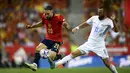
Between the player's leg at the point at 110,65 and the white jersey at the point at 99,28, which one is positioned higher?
the white jersey at the point at 99,28

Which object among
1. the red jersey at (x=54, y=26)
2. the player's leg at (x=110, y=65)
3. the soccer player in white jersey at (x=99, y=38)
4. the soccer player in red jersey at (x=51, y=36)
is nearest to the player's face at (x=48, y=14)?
the soccer player in red jersey at (x=51, y=36)

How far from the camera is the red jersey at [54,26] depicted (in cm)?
1521

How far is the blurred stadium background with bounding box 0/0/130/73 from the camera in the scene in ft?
75.4

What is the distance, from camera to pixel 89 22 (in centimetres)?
1457

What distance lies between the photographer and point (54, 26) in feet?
50.0

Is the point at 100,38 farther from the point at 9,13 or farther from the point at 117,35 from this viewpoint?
the point at 9,13

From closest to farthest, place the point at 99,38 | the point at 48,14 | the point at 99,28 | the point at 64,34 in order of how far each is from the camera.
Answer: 1. the point at 99,28
2. the point at 99,38
3. the point at 48,14
4. the point at 64,34

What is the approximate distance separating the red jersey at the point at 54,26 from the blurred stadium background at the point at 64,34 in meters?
6.95

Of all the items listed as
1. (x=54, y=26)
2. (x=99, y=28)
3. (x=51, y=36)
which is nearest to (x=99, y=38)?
(x=99, y=28)

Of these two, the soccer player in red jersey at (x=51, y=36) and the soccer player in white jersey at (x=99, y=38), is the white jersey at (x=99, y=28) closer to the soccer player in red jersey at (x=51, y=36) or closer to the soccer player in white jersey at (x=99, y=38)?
the soccer player in white jersey at (x=99, y=38)

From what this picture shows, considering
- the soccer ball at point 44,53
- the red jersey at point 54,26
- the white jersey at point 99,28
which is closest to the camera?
the white jersey at point 99,28

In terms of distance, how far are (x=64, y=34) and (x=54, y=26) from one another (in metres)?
12.3

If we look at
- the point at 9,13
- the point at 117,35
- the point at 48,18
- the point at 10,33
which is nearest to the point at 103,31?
the point at 48,18

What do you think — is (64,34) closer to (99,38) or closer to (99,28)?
(99,38)
